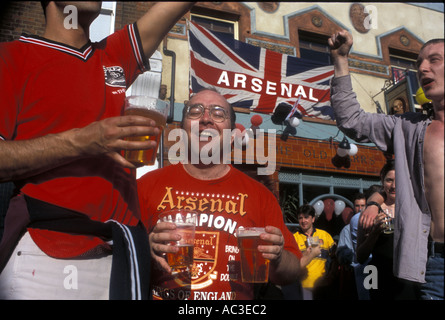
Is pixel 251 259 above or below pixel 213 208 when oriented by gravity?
below

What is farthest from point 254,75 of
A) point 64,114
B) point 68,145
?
point 68,145

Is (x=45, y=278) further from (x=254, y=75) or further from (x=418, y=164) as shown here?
(x=254, y=75)

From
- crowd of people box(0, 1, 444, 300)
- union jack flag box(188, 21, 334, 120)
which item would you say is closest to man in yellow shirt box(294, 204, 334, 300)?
crowd of people box(0, 1, 444, 300)

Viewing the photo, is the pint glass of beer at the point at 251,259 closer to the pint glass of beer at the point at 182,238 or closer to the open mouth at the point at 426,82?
the pint glass of beer at the point at 182,238

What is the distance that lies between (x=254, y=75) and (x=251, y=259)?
230 inches

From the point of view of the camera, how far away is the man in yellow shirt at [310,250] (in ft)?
11.1

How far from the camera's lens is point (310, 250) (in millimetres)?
3439

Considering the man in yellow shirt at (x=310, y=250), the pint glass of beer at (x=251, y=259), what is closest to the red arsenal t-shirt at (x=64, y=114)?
the pint glass of beer at (x=251, y=259)

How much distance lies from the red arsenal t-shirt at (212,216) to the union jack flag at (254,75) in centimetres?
460

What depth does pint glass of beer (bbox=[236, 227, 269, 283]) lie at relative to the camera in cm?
147

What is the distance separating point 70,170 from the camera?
1.14m

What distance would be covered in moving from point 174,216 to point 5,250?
0.57m

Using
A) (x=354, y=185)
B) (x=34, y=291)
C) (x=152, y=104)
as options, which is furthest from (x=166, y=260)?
(x=354, y=185)

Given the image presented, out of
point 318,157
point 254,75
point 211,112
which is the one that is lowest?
point 211,112
